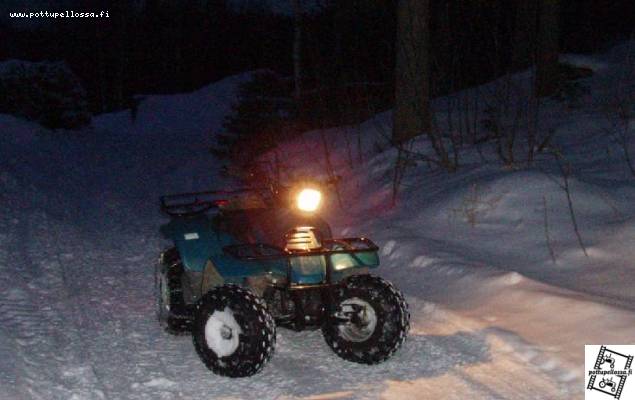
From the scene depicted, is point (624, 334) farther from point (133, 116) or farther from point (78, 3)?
point (78, 3)

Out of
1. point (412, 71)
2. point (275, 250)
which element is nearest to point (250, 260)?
point (275, 250)

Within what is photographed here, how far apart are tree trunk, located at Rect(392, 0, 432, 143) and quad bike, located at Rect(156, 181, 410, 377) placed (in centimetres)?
664

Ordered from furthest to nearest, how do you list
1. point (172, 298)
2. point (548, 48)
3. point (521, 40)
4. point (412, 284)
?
point (521, 40), point (548, 48), point (412, 284), point (172, 298)

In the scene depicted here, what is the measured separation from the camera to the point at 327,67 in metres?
16.2

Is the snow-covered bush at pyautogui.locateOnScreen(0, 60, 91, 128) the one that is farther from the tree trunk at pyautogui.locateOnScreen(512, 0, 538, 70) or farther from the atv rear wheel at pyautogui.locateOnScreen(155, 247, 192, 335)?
the atv rear wheel at pyautogui.locateOnScreen(155, 247, 192, 335)

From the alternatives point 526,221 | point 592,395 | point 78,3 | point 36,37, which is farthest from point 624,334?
point 36,37

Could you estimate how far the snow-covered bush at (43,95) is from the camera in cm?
2591

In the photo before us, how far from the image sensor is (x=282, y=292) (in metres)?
4.88

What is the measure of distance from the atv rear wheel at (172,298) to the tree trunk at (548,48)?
408 inches

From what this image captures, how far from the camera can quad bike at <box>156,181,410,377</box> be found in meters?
4.50

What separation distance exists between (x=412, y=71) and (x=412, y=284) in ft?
19.5

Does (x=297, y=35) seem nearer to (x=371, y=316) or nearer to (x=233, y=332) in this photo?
(x=371, y=316)

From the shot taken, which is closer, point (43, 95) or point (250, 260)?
point (250, 260)

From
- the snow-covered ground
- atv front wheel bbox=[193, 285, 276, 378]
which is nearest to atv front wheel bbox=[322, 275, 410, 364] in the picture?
the snow-covered ground
